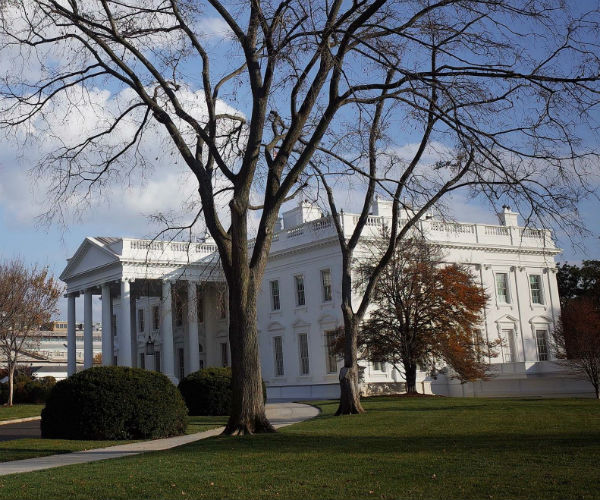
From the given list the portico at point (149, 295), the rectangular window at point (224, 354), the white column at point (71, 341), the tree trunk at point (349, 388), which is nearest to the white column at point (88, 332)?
the portico at point (149, 295)

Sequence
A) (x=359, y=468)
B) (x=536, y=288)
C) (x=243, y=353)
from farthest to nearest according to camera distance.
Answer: (x=536, y=288) → (x=243, y=353) → (x=359, y=468)

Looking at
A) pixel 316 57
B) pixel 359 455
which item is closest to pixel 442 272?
pixel 316 57

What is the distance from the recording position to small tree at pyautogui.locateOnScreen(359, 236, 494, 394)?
3083 cm

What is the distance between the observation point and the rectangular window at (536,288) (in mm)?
49219

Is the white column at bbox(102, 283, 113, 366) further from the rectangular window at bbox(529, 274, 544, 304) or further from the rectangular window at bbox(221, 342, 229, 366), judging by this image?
the rectangular window at bbox(529, 274, 544, 304)

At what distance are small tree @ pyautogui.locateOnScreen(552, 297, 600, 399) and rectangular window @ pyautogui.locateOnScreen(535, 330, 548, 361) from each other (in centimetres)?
382

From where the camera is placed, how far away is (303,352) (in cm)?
4450

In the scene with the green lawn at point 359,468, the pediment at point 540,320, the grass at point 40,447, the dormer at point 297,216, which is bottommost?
the green lawn at point 359,468

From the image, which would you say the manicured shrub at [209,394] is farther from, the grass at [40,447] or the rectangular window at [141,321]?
the rectangular window at [141,321]

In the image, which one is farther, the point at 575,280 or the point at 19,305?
the point at 575,280

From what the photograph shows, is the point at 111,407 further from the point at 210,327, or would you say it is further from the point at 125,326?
the point at 210,327

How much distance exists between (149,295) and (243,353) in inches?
1398

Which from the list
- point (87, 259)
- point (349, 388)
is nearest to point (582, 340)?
point (349, 388)

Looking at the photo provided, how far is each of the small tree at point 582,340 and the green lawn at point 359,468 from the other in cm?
1783
